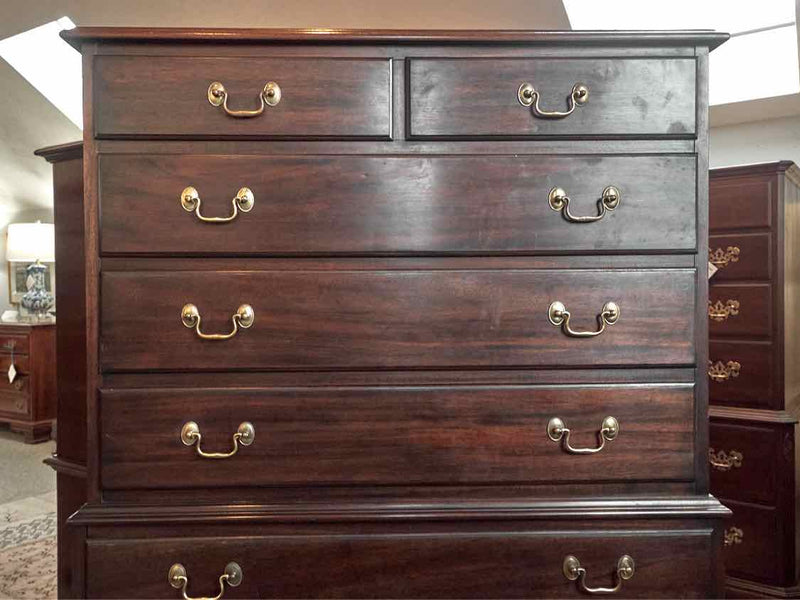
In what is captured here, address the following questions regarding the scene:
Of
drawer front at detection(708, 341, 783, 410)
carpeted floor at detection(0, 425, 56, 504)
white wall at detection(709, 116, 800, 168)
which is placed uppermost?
white wall at detection(709, 116, 800, 168)

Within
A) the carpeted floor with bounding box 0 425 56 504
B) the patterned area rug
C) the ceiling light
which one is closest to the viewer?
the patterned area rug

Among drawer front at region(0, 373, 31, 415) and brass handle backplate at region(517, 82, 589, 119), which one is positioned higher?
brass handle backplate at region(517, 82, 589, 119)

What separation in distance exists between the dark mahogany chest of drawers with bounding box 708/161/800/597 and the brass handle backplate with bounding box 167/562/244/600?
165cm

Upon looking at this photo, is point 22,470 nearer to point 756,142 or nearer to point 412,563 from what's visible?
point 412,563

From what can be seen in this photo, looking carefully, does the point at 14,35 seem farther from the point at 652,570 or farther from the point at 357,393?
the point at 652,570

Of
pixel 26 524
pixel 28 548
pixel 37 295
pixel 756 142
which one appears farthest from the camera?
pixel 37 295

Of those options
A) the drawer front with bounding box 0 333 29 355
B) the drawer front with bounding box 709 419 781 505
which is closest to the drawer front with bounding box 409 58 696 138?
the drawer front with bounding box 709 419 781 505

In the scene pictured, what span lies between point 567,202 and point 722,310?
1.26 meters

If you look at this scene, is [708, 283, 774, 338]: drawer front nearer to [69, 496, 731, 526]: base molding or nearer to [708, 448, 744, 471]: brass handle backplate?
[708, 448, 744, 471]: brass handle backplate

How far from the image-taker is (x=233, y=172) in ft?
3.91

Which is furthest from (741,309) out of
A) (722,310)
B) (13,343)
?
(13,343)

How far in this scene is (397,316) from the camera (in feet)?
3.97

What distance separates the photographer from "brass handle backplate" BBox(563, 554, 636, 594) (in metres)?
1.21

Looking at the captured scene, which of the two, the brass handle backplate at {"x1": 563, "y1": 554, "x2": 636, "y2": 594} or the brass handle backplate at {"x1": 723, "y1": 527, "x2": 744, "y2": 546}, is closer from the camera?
the brass handle backplate at {"x1": 563, "y1": 554, "x2": 636, "y2": 594}
